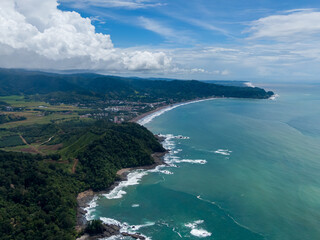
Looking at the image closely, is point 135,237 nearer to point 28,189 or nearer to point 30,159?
point 28,189

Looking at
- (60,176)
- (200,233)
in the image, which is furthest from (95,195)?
(200,233)

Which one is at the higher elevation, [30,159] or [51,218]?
[30,159]

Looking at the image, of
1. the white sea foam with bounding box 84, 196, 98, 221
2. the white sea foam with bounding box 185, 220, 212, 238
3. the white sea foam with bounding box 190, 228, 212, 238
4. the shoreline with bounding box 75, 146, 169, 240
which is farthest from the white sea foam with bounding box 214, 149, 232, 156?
the white sea foam with bounding box 84, 196, 98, 221

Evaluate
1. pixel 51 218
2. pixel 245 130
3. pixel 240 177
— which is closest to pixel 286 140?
pixel 245 130

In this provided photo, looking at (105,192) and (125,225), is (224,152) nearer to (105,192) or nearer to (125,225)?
(105,192)

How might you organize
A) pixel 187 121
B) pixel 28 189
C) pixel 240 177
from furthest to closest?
1. pixel 187 121
2. pixel 240 177
3. pixel 28 189

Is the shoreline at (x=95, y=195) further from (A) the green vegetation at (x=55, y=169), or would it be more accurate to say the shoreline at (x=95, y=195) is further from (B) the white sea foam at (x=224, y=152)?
(B) the white sea foam at (x=224, y=152)

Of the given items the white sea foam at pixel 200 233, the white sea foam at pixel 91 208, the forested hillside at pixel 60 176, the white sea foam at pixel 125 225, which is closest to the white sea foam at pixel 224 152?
the forested hillside at pixel 60 176
